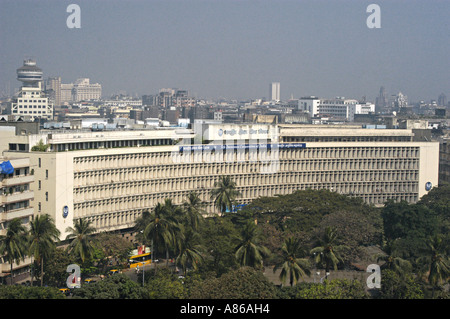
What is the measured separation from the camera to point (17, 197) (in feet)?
272

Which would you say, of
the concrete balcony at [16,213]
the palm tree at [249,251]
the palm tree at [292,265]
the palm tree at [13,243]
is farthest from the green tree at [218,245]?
the concrete balcony at [16,213]

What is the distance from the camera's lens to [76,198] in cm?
9375

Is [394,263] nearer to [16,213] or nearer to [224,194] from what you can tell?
[224,194]

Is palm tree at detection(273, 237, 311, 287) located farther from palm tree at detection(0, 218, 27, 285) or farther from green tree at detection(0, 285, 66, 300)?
palm tree at detection(0, 218, 27, 285)

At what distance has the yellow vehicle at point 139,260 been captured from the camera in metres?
94.2

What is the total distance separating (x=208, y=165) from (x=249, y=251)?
36642mm

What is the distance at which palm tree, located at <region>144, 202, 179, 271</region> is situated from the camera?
265ft

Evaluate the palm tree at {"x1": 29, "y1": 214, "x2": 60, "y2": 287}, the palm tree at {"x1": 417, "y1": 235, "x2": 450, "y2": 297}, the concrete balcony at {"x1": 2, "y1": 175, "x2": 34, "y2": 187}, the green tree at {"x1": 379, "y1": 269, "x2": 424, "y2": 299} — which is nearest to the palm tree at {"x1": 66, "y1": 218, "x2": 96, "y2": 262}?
the palm tree at {"x1": 29, "y1": 214, "x2": 60, "y2": 287}

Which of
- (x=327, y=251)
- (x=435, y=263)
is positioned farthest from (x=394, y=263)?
(x=327, y=251)

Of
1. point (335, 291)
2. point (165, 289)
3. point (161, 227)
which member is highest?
point (161, 227)
